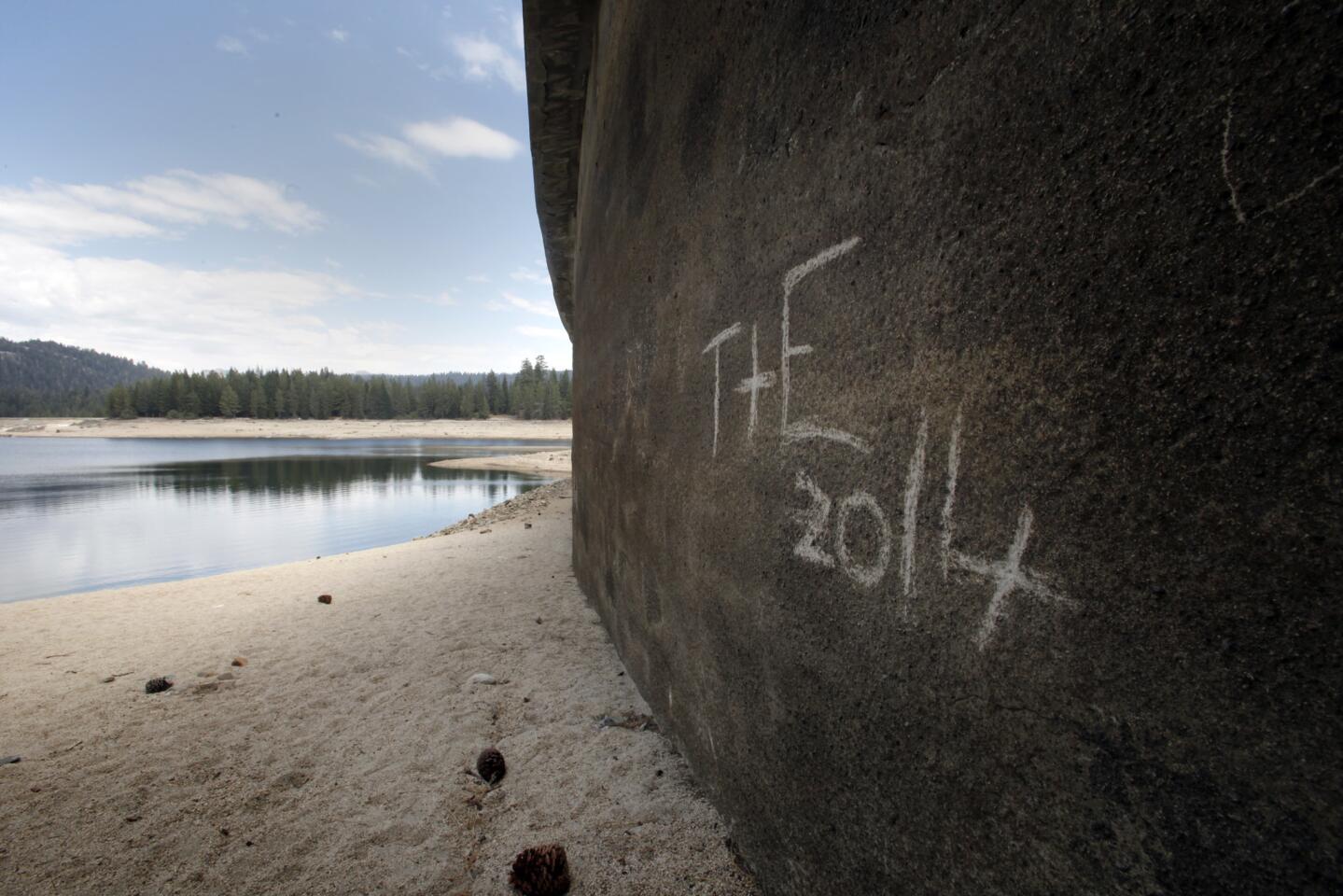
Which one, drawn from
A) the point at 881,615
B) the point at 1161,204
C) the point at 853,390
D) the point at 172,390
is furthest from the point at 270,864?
the point at 172,390

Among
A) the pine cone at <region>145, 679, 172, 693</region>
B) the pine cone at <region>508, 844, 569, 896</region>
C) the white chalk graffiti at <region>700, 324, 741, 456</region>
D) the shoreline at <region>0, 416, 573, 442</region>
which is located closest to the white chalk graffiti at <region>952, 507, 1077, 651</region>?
the white chalk graffiti at <region>700, 324, 741, 456</region>

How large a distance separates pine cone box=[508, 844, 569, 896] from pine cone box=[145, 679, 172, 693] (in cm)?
295

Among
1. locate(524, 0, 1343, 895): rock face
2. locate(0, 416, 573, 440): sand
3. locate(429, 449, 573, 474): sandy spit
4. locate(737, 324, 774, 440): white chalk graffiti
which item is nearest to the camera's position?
locate(524, 0, 1343, 895): rock face

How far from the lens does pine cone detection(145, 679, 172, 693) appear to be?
3646 mm

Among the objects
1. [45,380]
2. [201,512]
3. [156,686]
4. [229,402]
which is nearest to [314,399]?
[229,402]

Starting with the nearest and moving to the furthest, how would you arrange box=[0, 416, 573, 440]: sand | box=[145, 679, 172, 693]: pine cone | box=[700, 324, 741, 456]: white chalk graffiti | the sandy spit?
box=[700, 324, 741, 456]: white chalk graffiti < box=[145, 679, 172, 693]: pine cone < the sandy spit < box=[0, 416, 573, 440]: sand

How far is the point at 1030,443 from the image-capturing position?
99 cm

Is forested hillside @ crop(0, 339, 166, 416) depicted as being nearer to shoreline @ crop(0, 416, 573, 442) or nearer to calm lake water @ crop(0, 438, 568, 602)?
shoreline @ crop(0, 416, 573, 442)

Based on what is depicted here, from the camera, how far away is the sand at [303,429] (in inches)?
2800

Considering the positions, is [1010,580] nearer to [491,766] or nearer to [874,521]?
[874,521]

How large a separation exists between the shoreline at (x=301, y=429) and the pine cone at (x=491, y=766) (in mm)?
63398

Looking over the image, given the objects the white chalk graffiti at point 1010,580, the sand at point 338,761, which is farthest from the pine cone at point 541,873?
the white chalk graffiti at point 1010,580

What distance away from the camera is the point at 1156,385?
0.82 m

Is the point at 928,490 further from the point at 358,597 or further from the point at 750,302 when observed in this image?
the point at 358,597
